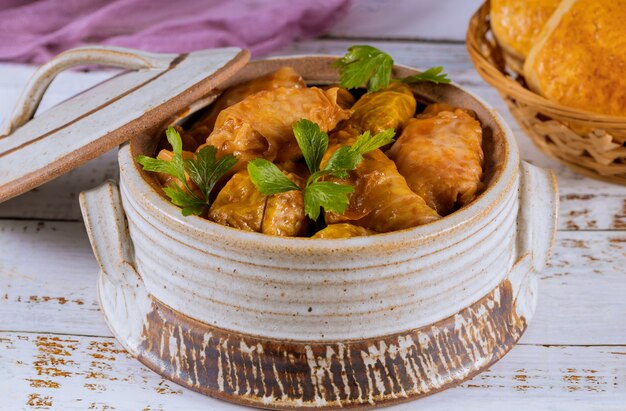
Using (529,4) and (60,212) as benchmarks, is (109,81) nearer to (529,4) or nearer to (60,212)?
(60,212)

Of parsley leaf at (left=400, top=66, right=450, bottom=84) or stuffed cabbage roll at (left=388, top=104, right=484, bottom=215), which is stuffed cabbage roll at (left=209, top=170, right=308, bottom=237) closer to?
stuffed cabbage roll at (left=388, top=104, right=484, bottom=215)

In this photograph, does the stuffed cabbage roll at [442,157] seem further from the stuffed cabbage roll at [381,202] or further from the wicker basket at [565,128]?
the wicker basket at [565,128]

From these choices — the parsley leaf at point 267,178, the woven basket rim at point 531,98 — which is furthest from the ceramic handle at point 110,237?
the woven basket rim at point 531,98

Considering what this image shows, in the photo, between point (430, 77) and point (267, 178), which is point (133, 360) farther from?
point (430, 77)

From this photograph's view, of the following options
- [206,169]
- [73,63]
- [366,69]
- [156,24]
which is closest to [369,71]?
[366,69]

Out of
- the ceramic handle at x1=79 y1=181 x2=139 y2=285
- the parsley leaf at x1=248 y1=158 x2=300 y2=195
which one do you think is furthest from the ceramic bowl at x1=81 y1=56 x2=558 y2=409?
the parsley leaf at x1=248 y1=158 x2=300 y2=195

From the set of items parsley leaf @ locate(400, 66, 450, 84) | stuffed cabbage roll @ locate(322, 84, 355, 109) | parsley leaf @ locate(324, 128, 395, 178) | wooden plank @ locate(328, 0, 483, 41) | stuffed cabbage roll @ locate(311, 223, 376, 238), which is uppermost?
parsley leaf @ locate(324, 128, 395, 178)
